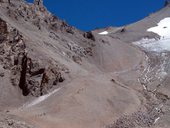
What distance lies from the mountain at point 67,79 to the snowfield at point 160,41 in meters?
7.39

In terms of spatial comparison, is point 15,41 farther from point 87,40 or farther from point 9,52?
point 87,40

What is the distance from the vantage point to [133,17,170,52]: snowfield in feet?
185

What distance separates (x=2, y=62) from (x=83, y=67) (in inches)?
353

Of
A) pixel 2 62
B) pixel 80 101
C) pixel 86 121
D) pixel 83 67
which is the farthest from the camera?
pixel 83 67

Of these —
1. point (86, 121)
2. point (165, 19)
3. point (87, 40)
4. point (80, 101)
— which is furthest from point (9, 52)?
point (165, 19)

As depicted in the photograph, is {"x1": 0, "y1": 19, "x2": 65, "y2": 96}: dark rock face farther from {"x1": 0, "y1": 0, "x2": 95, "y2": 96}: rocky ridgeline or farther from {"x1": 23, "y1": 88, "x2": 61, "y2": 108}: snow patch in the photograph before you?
{"x1": 23, "y1": 88, "x2": 61, "y2": 108}: snow patch

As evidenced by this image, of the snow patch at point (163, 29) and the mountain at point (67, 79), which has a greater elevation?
the snow patch at point (163, 29)

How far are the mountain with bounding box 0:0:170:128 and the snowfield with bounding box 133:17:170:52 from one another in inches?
291

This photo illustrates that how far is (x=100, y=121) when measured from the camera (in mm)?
28406

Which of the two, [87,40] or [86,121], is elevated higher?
[87,40]

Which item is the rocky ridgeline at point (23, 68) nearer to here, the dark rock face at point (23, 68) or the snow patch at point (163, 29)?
the dark rock face at point (23, 68)

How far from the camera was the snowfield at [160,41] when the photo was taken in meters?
56.5

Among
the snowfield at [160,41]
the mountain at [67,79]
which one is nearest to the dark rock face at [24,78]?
the mountain at [67,79]

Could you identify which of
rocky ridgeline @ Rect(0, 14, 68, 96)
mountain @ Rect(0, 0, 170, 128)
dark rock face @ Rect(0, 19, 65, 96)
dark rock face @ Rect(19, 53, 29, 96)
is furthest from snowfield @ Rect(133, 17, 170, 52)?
dark rock face @ Rect(19, 53, 29, 96)
